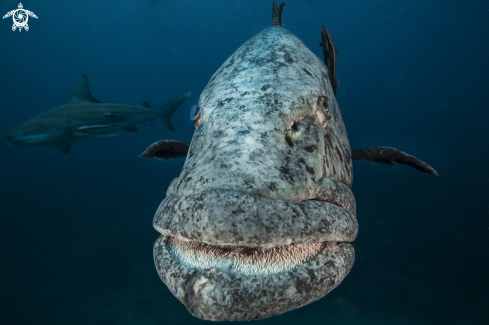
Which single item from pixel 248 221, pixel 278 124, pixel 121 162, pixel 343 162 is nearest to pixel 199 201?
pixel 248 221

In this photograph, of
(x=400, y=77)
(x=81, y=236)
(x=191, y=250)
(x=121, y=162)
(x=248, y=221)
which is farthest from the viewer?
(x=400, y=77)

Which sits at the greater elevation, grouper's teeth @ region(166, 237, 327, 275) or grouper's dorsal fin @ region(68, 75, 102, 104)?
grouper's dorsal fin @ region(68, 75, 102, 104)

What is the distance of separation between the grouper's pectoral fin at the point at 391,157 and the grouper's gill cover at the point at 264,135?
117 centimetres

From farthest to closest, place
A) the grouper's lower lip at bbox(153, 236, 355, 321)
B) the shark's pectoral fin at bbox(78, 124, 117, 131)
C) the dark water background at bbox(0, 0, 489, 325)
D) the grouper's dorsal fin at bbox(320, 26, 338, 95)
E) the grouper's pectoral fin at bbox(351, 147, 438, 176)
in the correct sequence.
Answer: the dark water background at bbox(0, 0, 489, 325), the shark's pectoral fin at bbox(78, 124, 117, 131), the grouper's dorsal fin at bbox(320, 26, 338, 95), the grouper's pectoral fin at bbox(351, 147, 438, 176), the grouper's lower lip at bbox(153, 236, 355, 321)

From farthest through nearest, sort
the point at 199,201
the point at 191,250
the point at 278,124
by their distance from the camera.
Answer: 1. the point at 278,124
2. the point at 191,250
3. the point at 199,201

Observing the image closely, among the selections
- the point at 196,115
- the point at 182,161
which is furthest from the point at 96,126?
the point at 182,161

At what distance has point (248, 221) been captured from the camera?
1.34 meters

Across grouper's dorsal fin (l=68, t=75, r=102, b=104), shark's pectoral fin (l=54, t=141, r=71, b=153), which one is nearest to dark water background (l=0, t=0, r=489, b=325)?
shark's pectoral fin (l=54, t=141, r=71, b=153)

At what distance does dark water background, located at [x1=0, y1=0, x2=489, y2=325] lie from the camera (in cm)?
1183

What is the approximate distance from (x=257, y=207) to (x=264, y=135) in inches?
26.3

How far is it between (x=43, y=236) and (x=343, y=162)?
71.3ft

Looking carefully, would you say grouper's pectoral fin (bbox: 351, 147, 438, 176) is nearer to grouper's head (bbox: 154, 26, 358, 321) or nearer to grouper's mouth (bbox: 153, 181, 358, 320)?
grouper's head (bbox: 154, 26, 358, 321)

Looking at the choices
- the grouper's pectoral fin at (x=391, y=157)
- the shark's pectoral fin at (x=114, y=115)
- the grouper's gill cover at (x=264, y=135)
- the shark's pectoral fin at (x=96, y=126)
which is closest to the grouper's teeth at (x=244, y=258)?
the grouper's gill cover at (x=264, y=135)

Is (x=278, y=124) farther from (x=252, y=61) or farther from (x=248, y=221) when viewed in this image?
(x=252, y=61)
